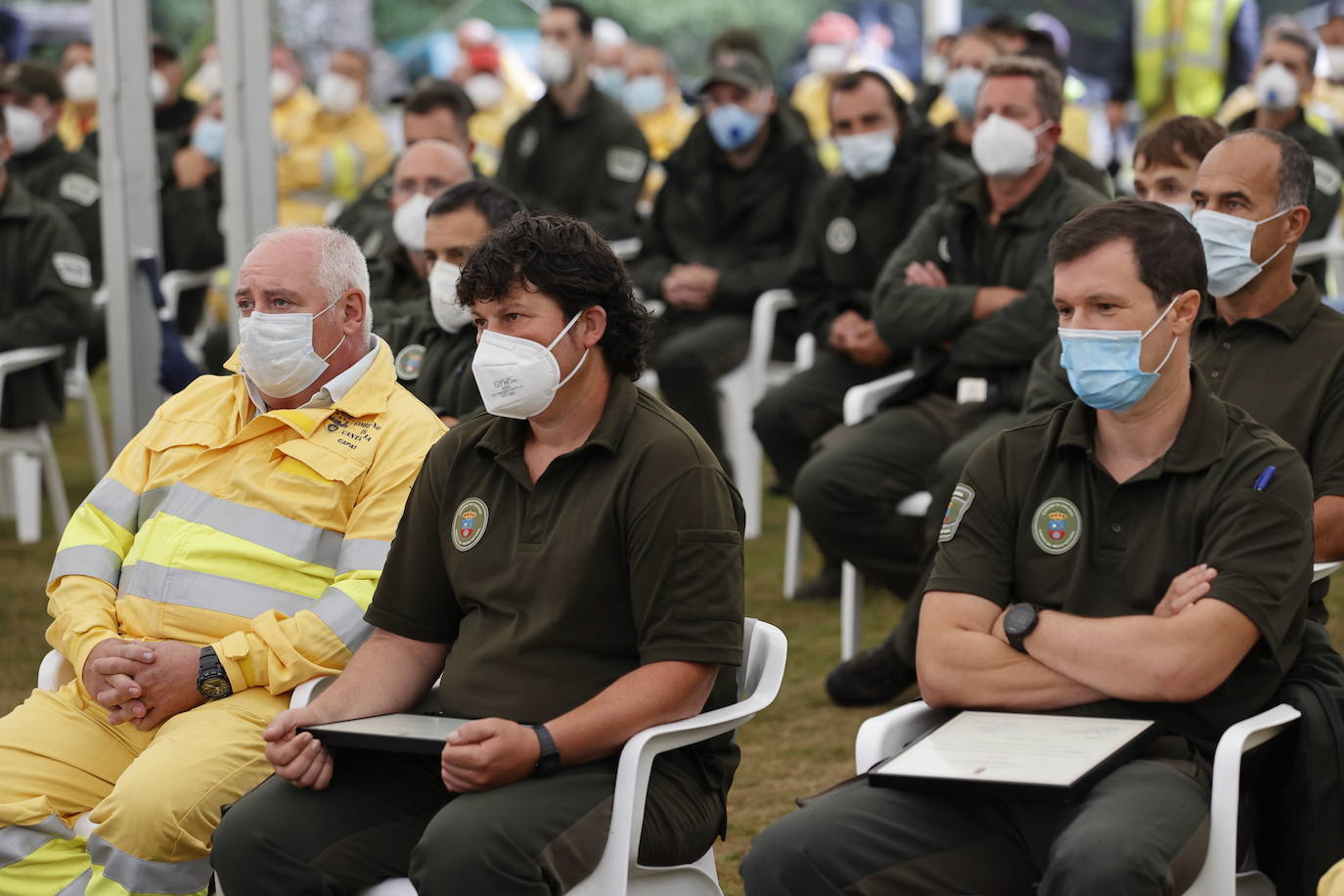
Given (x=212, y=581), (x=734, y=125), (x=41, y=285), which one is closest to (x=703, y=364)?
(x=734, y=125)

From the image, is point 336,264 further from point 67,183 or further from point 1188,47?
point 1188,47

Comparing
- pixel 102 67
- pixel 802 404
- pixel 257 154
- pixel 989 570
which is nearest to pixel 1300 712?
pixel 989 570

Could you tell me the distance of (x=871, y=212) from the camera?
6195 millimetres

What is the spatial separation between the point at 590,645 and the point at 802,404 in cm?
326

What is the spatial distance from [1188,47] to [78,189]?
226 inches

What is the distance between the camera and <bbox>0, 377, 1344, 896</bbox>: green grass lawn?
4.29 metres

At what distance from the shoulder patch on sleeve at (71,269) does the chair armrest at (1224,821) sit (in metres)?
5.35

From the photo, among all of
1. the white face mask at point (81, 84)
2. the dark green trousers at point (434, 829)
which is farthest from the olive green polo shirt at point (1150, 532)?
the white face mask at point (81, 84)

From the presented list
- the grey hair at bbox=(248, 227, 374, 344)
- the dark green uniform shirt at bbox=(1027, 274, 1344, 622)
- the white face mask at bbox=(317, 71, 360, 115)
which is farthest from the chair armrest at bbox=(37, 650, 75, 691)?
the white face mask at bbox=(317, 71, 360, 115)

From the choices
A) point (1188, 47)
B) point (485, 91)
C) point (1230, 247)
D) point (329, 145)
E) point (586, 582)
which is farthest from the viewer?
point (485, 91)

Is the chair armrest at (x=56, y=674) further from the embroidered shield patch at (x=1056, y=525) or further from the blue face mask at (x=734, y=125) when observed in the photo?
the blue face mask at (x=734, y=125)

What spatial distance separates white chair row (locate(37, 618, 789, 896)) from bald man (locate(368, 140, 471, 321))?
7.83 feet

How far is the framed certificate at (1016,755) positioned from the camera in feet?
8.13

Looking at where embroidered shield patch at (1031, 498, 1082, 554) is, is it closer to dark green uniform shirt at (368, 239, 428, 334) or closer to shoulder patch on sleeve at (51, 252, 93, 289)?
dark green uniform shirt at (368, 239, 428, 334)
